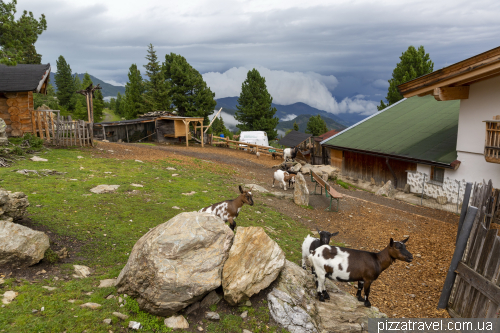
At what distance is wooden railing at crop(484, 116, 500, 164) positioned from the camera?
1332cm

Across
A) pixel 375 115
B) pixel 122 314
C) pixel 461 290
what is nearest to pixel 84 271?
pixel 122 314

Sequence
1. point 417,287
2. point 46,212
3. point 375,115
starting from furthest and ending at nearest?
point 375,115, point 46,212, point 417,287

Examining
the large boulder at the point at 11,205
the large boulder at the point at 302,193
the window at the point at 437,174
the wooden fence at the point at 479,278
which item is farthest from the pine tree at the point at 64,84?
the wooden fence at the point at 479,278

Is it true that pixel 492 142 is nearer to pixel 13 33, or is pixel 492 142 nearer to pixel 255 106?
pixel 13 33

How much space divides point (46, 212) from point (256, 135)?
114ft

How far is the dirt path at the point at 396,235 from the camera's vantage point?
788cm

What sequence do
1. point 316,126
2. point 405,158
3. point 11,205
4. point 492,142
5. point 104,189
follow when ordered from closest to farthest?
point 11,205, point 104,189, point 492,142, point 405,158, point 316,126

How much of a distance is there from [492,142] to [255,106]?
145 feet

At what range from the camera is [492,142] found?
13672 mm

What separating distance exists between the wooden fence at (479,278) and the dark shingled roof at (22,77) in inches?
932

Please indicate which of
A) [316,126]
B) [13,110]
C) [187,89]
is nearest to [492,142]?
[13,110]

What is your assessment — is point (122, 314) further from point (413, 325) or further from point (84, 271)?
point (413, 325)

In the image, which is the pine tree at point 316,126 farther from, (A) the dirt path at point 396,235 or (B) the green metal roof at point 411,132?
Answer: (A) the dirt path at point 396,235

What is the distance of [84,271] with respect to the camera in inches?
275
